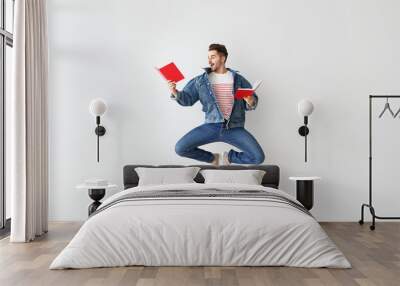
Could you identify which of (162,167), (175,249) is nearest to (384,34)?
(162,167)

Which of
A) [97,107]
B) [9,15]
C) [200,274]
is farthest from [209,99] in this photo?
[200,274]

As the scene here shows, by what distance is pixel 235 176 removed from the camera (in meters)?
6.39

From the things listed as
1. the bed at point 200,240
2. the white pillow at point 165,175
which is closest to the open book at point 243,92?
the white pillow at point 165,175

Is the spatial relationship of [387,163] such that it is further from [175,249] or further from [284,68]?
[175,249]

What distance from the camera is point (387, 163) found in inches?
274

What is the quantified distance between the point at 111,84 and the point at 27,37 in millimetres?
1444

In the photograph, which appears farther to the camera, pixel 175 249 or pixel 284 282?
pixel 175 249

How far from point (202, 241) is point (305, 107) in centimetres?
292

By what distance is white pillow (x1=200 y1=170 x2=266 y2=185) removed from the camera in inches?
249

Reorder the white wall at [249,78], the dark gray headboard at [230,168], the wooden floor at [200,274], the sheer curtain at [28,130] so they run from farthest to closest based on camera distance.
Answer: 1. the white wall at [249,78]
2. the dark gray headboard at [230,168]
3. the sheer curtain at [28,130]
4. the wooden floor at [200,274]

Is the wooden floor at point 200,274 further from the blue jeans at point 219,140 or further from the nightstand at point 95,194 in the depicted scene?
the blue jeans at point 219,140

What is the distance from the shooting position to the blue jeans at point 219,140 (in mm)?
6816

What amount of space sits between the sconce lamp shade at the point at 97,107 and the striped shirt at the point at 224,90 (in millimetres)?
1327

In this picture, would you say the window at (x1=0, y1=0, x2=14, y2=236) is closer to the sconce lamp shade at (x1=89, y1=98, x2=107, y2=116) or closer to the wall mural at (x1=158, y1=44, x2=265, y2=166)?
the sconce lamp shade at (x1=89, y1=98, x2=107, y2=116)
